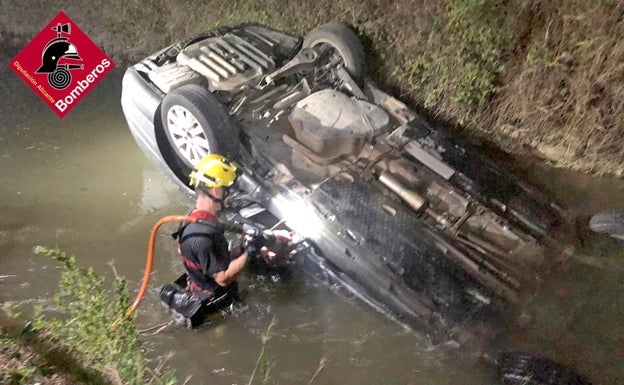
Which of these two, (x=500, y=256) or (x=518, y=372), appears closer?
(x=518, y=372)

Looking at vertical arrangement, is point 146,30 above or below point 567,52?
above

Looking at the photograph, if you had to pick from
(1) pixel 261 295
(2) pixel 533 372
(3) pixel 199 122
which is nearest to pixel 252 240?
(1) pixel 261 295

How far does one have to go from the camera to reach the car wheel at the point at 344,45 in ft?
17.0

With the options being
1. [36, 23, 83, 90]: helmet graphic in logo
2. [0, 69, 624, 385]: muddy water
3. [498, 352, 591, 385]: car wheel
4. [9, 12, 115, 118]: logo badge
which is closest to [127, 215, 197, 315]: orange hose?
[0, 69, 624, 385]: muddy water

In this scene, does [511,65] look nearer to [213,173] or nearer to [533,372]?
[533,372]

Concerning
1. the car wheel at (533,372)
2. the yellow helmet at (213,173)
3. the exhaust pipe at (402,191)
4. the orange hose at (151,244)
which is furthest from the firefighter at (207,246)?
the car wheel at (533,372)

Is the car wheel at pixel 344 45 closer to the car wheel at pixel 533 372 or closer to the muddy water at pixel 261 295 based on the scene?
the muddy water at pixel 261 295

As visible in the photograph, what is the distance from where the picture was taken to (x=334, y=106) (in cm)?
471

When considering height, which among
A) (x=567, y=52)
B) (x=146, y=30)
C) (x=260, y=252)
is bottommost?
(x=567, y=52)

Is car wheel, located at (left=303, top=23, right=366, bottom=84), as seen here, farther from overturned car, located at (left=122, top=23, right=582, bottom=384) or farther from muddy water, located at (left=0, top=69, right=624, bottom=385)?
muddy water, located at (left=0, top=69, right=624, bottom=385)

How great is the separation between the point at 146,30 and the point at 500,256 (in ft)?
21.2

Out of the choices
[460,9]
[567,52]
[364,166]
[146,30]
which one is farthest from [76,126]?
[567,52]

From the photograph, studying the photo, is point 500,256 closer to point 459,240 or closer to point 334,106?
point 459,240

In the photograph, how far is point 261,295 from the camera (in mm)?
4398
